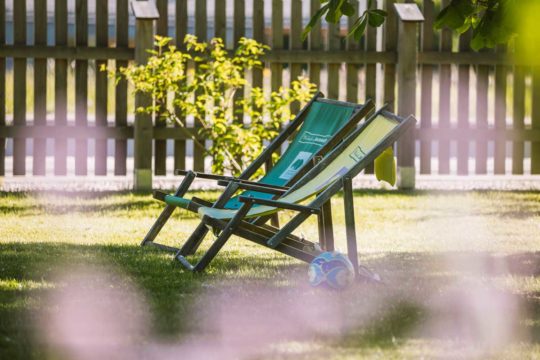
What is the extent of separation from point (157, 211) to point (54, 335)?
14.4 ft

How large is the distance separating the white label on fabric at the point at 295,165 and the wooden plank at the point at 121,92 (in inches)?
159

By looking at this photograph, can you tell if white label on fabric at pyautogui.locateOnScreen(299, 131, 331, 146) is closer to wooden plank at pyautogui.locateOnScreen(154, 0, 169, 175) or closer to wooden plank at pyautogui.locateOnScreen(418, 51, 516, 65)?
wooden plank at pyautogui.locateOnScreen(154, 0, 169, 175)

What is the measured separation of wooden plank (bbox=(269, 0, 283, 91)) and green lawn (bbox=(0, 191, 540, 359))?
2.62 meters

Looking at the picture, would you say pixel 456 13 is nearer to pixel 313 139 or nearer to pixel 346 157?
pixel 346 157

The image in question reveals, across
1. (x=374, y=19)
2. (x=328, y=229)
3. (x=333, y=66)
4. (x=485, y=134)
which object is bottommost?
(x=485, y=134)

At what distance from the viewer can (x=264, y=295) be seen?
4953 millimetres

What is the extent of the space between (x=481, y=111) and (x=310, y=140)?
15.6 ft

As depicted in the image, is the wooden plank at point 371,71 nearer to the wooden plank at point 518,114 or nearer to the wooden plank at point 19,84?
the wooden plank at point 518,114

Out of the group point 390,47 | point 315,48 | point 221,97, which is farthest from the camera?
point 390,47

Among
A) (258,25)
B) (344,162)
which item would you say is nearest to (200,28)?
(258,25)

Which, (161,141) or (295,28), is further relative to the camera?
(295,28)

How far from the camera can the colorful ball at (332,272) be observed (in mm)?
5086

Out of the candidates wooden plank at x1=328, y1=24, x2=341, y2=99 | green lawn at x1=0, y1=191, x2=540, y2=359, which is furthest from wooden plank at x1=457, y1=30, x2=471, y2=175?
green lawn at x1=0, y1=191, x2=540, y2=359

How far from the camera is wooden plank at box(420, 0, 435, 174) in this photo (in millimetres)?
10625
